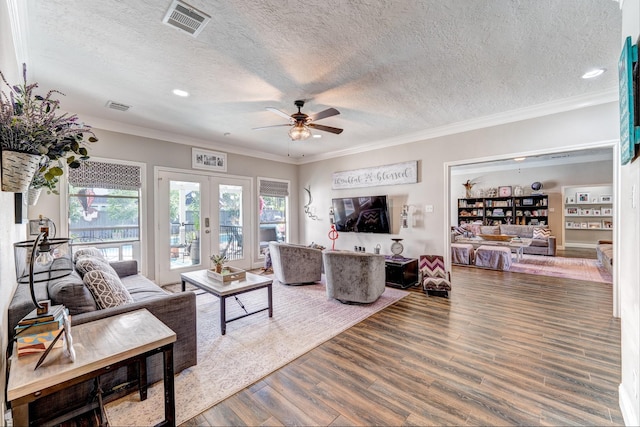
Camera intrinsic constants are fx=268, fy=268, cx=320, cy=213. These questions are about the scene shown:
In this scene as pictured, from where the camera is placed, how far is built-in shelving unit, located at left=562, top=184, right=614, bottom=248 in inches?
325

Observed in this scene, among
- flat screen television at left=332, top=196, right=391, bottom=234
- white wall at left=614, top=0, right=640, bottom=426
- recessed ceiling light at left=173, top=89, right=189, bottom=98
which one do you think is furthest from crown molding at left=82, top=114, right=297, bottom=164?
white wall at left=614, top=0, right=640, bottom=426

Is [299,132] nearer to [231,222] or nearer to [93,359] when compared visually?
[93,359]

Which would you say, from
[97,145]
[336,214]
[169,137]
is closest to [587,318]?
[336,214]

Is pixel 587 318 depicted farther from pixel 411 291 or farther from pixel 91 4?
pixel 91 4

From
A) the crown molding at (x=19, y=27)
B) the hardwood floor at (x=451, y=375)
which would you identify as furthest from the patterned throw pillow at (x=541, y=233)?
the crown molding at (x=19, y=27)

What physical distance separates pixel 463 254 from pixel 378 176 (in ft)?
10.1

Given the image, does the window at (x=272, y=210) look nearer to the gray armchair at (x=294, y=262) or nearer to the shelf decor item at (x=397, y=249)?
the gray armchair at (x=294, y=262)

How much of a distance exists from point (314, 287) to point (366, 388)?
265 centimetres

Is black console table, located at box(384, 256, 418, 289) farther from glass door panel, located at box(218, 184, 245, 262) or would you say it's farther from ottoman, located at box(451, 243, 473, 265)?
glass door panel, located at box(218, 184, 245, 262)

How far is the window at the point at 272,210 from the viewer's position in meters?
6.32

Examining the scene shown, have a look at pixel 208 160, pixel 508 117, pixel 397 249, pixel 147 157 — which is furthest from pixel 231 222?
pixel 508 117

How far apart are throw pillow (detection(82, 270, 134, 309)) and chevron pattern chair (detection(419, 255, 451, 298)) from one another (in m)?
3.83

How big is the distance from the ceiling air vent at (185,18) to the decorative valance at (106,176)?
2945 mm

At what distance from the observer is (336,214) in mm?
6102
